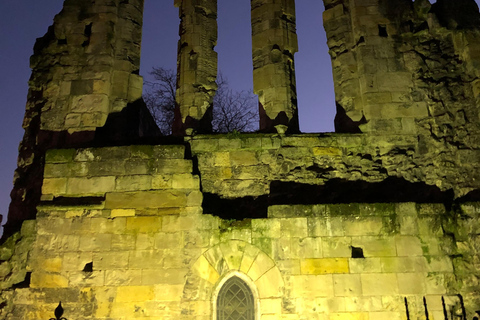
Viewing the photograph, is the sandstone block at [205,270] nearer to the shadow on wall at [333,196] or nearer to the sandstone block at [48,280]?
the shadow on wall at [333,196]

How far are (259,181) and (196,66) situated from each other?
2354 millimetres

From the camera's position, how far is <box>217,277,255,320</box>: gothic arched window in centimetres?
520

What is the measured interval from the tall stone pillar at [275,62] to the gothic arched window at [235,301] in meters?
2.41

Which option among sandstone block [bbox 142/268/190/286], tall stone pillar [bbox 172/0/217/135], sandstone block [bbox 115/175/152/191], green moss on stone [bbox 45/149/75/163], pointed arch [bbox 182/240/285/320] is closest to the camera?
pointed arch [bbox 182/240/285/320]

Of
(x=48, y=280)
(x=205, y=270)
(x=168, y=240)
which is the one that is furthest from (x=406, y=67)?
(x=48, y=280)

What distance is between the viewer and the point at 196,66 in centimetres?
688

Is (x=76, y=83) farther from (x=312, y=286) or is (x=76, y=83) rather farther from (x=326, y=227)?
(x=312, y=286)

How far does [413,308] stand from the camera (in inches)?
200

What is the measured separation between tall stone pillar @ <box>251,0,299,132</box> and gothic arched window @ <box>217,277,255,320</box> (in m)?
2.41

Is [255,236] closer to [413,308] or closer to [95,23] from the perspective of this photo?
[413,308]

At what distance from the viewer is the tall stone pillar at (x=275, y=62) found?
21.7ft

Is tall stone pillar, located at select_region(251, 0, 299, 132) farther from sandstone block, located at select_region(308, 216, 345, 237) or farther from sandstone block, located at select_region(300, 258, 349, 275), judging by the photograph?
sandstone block, located at select_region(300, 258, 349, 275)

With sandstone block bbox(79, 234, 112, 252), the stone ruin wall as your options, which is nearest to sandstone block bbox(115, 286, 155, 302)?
the stone ruin wall

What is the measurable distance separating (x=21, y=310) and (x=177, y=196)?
98.9 inches
